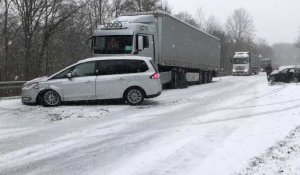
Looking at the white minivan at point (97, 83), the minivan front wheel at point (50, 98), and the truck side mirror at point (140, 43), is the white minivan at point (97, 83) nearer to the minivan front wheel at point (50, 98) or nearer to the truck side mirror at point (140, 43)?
the minivan front wheel at point (50, 98)

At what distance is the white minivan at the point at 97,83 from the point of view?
49.2ft

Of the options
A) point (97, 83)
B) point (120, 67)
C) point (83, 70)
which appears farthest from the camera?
point (120, 67)

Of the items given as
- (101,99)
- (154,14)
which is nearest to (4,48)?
(154,14)

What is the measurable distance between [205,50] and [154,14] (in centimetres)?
1147

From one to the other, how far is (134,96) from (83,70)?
2.06 metres

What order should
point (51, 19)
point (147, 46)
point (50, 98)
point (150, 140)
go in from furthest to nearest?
point (51, 19)
point (147, 46)
point (50, 98)
point (150, 140)

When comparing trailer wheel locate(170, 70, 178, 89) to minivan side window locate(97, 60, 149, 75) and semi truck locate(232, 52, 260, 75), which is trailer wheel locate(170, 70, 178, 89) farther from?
semi truck locate(232, 52, 260, 75)

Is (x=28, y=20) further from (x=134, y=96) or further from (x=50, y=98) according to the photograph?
(x=134, y=96)

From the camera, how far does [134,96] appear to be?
1543cm

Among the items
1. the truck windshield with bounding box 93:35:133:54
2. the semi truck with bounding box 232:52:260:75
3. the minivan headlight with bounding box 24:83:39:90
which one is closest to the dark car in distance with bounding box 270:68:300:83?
the truck windshield with bounding box 93:35:133:54

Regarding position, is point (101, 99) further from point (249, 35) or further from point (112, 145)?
point (249, 35)

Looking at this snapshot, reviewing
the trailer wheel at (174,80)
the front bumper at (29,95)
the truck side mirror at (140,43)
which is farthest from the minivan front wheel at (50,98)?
the trailer wheel at (174,80)

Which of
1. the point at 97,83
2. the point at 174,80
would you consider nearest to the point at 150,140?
the point at 97,83

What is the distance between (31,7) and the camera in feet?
108
